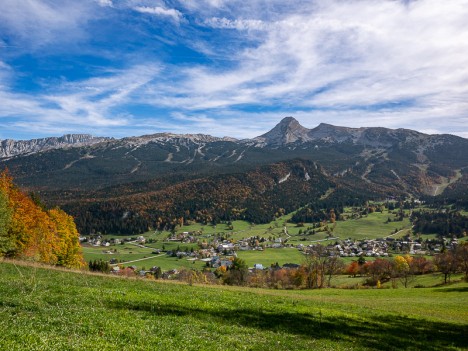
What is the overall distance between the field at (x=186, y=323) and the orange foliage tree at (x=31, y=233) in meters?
25.3

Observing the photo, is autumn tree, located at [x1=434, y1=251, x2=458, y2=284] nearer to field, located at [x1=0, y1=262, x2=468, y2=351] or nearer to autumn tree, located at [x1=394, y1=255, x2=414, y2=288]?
autumn tree, located at [x1=394, y1=255, x2=414, y2=288]

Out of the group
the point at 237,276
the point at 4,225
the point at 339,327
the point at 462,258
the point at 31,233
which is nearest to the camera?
the point at 339,327

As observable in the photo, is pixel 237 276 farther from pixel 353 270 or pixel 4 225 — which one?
pixel 4 225

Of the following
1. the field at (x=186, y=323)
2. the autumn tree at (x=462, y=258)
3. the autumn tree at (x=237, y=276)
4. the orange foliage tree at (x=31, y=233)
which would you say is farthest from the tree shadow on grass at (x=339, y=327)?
the autumn tree at (x=462, y=258)

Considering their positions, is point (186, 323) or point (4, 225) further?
point (4, 225)

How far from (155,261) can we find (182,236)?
58.7 meters

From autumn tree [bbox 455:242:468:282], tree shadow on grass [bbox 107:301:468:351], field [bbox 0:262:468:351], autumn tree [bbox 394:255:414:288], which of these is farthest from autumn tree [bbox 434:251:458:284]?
tree shadow on grass [bbox 107:301:468:351]

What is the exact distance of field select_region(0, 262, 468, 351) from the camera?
13.4 m

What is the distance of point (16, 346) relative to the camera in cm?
1070

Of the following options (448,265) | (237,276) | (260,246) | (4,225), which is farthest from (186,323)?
(260,246)

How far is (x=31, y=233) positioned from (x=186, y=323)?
52897mm

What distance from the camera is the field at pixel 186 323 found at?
13383 millimetres

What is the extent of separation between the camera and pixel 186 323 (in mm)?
18375

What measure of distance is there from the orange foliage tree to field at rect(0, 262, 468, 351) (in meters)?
25.3
